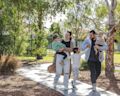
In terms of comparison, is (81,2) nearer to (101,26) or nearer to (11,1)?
(101,26)

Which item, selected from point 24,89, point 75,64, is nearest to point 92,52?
point 75,64

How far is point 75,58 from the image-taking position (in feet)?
40.9

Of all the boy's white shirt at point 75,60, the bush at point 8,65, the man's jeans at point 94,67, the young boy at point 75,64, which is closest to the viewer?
the man's jeans at point 94,67

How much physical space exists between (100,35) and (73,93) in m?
1.98

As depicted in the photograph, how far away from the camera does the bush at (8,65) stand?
1709 cm

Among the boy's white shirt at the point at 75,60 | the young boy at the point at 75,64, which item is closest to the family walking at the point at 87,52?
the young boy at the point at 75,64

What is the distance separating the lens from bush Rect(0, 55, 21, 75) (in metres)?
17.1

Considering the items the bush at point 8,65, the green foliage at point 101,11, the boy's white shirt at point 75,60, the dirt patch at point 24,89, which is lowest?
the dirt patch at point 24,89

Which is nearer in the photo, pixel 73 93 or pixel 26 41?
pixel 73 93

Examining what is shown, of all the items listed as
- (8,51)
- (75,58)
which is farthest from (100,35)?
(8,51)

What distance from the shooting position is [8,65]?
56.6 feet

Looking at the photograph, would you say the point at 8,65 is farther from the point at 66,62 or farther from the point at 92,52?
the point at 92,52

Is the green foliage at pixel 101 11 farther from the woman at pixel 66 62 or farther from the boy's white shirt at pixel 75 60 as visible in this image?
the woman at pixel 66 62

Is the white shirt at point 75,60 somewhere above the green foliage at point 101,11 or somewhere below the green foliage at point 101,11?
below
